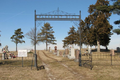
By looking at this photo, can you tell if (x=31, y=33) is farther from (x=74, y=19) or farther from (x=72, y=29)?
(x=74, y=19)

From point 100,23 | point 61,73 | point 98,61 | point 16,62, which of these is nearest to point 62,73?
point 61,73

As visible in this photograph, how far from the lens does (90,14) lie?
40625mm

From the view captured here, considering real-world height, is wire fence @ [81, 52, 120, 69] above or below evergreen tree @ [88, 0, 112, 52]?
below

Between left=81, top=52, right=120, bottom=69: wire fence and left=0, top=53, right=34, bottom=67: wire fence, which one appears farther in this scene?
left=0, top=53, right=34, bottom=67: wire fence

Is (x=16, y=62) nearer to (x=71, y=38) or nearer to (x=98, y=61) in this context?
(x=98, y=61)

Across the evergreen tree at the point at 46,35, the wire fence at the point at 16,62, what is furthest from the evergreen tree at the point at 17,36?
the wire fence at the point at 16,62

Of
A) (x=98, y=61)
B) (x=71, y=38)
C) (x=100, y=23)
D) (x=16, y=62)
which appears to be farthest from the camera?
(x=71, y=38)

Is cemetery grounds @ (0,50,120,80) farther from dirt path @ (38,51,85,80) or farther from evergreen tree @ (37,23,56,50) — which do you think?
evergreen tree @ (37,23,56,50)

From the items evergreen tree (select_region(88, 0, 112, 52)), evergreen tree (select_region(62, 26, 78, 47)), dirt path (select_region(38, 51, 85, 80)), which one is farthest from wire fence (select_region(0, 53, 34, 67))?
evergreen tree (select_region(62, 26, 78, 47))

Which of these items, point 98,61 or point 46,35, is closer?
point 98,61

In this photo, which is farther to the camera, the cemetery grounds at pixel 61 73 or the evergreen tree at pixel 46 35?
the evergreen tree at pixel 46 35

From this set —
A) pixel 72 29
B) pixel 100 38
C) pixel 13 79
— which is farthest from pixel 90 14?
pixel 13 79

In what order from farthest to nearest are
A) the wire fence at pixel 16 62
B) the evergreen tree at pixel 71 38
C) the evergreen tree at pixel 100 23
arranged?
the evergreen tree at pixel 71 38
the evergreen tree at pixel 100 23
the wire fence at pixel 16 62

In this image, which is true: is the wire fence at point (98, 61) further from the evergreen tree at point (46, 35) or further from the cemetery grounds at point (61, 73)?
the evergreen tree at point (46, 35)
